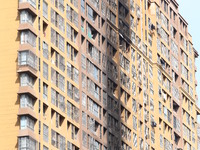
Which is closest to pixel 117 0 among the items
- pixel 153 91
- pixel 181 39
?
pixel 153 91

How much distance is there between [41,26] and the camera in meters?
115

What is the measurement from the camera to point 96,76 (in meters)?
131

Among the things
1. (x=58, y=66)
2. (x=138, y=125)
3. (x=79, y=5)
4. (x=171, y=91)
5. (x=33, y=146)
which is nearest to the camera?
(x=33, y=146)

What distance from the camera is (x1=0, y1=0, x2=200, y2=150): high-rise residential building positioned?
112 metres

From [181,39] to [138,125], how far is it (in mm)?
28759

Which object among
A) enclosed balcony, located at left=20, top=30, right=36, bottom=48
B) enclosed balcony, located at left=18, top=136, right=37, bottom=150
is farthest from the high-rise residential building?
enclosed balcony, located at left=18, top=136, right=37, bottom=150

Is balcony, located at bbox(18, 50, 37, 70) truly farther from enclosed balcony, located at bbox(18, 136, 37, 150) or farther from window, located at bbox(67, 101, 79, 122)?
window, located at bbox(67, 101, 79, 122)

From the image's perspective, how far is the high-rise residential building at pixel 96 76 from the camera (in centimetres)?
11156

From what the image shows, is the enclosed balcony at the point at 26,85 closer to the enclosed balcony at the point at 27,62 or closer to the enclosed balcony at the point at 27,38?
the enclosed balcony at the point at 27,62

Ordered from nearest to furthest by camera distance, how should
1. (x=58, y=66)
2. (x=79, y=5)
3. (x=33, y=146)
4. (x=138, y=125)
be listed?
1. (x=33, y=146)
2. (x=58, y=66)
3. (x=79, y=5)
4. (x=138, y=125)

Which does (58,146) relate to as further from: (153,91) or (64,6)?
(153,91)

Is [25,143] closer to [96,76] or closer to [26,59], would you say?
[26,59]

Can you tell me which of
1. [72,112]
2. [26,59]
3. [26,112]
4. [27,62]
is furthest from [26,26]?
[72,112]

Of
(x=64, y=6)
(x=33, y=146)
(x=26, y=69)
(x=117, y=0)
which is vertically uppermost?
(x=117, y=0)
